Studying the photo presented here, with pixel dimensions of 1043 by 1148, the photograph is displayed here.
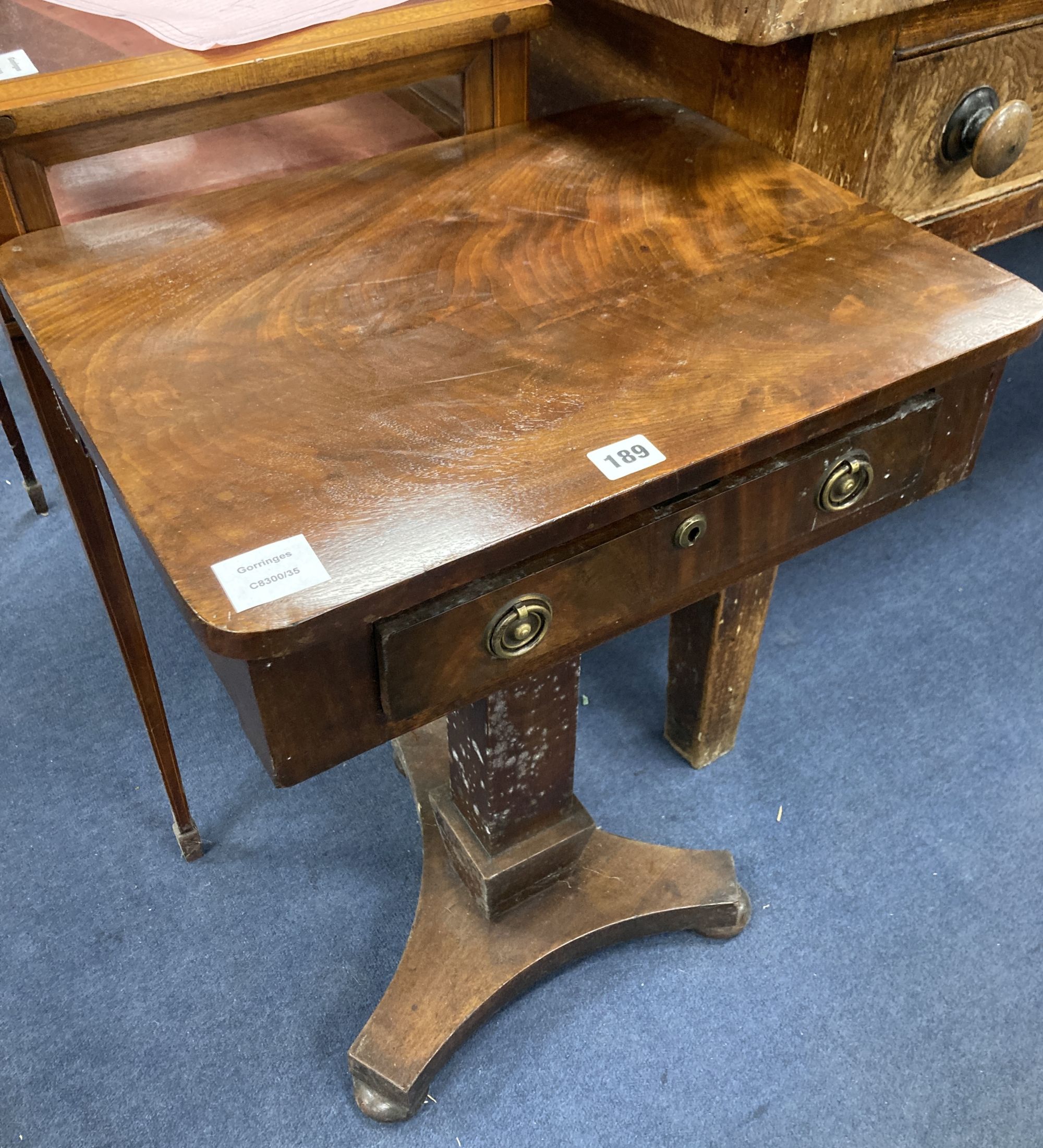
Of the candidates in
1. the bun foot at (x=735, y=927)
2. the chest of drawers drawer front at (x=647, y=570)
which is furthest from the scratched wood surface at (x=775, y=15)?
the bun foot at (x=735, y=927)

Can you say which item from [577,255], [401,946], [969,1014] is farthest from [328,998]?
[577,255]

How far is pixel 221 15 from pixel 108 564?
1.48 feet

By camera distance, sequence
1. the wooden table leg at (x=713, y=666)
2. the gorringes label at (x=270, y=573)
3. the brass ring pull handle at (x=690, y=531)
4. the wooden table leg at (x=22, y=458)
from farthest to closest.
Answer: the wooden table leg at (x=22, y=458) → the wooden table leg at (x=713, y=666) → the brass ring pull handle at (x=690, y=531) → the gorringes label at (x=270, y=573)

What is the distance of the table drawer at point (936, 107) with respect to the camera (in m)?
0.82

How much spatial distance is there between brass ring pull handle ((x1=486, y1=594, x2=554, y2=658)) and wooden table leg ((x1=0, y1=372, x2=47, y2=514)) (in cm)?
101

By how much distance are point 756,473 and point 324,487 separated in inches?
9.7

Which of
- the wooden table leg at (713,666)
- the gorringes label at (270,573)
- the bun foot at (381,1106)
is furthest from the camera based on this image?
the wooden table leg at (713,666)

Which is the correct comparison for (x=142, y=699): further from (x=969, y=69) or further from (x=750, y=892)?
(x=969, y=69)

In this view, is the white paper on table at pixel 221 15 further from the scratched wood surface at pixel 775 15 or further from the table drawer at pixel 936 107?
the table drawer at pixel 936 107

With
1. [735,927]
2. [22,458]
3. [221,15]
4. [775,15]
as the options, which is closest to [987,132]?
[775,15]

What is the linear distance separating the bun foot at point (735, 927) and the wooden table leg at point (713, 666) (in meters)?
0.19

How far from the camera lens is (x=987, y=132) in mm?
810

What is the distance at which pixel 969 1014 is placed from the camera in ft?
3.31

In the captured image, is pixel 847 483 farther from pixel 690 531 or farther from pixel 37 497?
pixel 37 497
